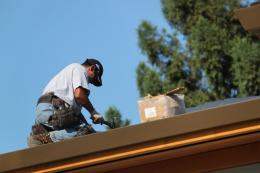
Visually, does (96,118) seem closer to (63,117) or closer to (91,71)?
(63,117)

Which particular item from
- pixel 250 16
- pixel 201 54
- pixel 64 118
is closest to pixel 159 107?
pixel 64 118

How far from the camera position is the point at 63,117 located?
244 inches

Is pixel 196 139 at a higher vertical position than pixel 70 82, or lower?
lower

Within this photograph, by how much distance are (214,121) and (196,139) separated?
0.70 feet

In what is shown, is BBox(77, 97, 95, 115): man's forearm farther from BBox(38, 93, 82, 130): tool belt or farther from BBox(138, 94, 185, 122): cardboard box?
BBox(138, 94, 185, 122): cardboard box

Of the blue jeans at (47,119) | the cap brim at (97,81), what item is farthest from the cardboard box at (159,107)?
the cap brim at (97,81)

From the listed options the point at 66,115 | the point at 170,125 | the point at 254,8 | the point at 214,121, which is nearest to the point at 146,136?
the point at 170,125

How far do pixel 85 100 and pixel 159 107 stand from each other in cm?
75

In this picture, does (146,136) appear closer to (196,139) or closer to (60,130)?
(196,139)

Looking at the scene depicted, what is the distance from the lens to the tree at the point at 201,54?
1898cm

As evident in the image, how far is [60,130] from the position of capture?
6207 mm

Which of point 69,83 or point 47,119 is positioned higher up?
point 69,83

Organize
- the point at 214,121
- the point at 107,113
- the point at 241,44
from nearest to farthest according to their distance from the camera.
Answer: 1. the point at 214,121
2. the point at 241,44
3. the point at 107,113

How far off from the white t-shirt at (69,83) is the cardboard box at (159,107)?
0.65 metres
